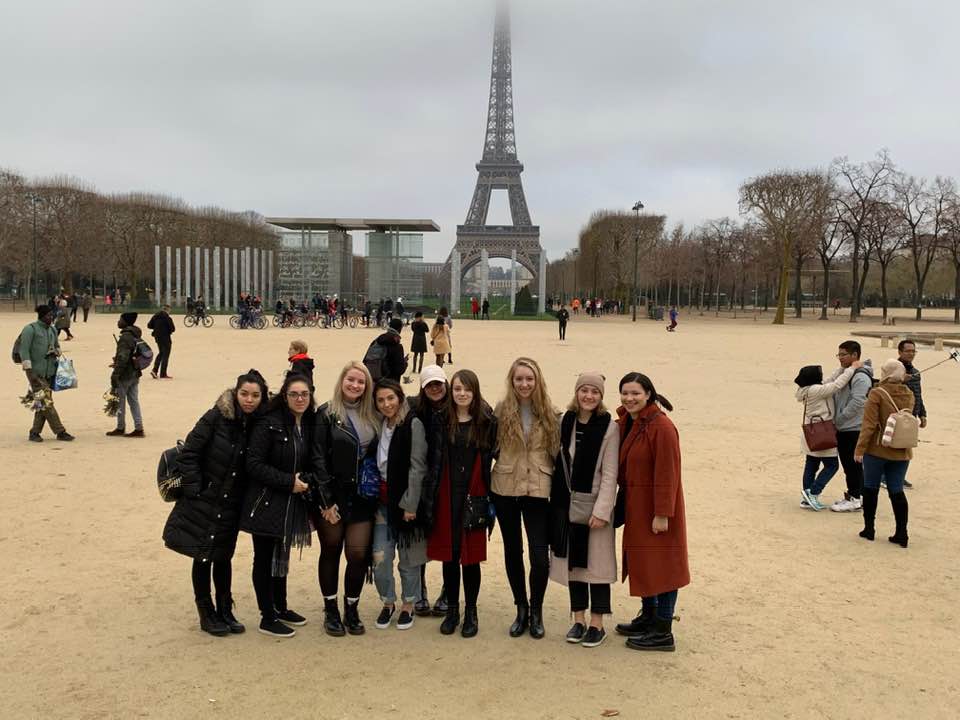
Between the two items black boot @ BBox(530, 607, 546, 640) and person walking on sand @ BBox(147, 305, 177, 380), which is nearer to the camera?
black boot @ BBox(530, 607, 546, 640)

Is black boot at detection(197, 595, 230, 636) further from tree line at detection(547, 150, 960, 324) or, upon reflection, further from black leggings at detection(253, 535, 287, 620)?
tree line at detection(547, 150, 960, 324)

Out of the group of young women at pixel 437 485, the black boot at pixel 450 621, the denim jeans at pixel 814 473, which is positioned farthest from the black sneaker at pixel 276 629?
the denim jeans at pixel 814 473

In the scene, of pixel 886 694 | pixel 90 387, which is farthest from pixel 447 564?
pixel 90 387

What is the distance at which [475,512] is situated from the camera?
14.6 feet

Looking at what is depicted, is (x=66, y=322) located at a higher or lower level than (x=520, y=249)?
lower

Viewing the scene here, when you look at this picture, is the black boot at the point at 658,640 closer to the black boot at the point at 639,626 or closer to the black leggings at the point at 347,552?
the black boot at the point at 639,626

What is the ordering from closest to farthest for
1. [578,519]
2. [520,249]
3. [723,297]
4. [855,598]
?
[578,519] → [855,598] → [520,249] → [723,297]

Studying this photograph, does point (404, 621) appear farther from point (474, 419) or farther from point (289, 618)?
point (474, 419)

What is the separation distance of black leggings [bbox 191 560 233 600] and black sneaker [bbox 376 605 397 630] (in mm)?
889

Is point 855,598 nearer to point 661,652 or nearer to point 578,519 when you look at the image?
point 661,652

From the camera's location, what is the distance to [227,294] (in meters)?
52.0

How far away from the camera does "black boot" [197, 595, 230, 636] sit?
177 inches

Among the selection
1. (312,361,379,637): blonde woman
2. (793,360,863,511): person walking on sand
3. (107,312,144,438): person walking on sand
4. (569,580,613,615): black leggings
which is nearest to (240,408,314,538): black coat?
(312,361,379,637): blonde woman

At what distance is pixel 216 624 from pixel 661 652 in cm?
250
